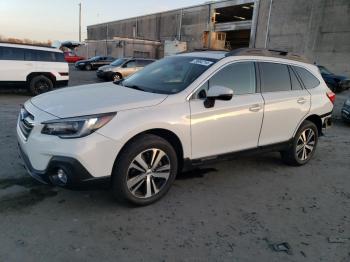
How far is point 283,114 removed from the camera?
504cm

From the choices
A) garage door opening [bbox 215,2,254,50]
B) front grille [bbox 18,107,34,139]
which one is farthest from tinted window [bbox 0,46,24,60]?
garage door opening [bbox 215,2,254,50]

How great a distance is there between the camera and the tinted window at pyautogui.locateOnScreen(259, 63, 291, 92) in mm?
4828

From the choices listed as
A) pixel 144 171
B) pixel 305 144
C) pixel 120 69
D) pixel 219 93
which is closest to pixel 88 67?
pixel 120 69

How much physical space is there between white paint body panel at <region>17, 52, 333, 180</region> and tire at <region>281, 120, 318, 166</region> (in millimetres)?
243

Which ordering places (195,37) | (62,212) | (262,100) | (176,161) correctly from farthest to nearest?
(195,37) < (262,100) < (176,161) < (62,212)

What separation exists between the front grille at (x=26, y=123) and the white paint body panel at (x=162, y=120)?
69 millimetres

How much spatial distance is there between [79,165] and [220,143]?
1819mm

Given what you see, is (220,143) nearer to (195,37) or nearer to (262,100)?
(262,100)

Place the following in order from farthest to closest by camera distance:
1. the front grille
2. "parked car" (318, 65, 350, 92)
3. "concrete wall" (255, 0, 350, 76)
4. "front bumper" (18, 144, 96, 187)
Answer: "concrete wall" (255, 0, 350, 76) < "parked car" (318, 65, 350, 92) < the front grille < "front bumper" (18, 144, 96, 187)

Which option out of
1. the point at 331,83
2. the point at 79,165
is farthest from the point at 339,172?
the point at 331,83

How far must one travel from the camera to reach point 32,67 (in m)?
12.0

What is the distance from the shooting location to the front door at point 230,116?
160 inches

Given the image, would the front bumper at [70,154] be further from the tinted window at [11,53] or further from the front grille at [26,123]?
the tinted window at [11,53]

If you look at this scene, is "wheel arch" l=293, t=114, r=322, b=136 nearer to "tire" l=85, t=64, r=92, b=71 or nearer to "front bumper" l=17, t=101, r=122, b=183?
"front bumper" l=17, t=101, r=122, b=183
